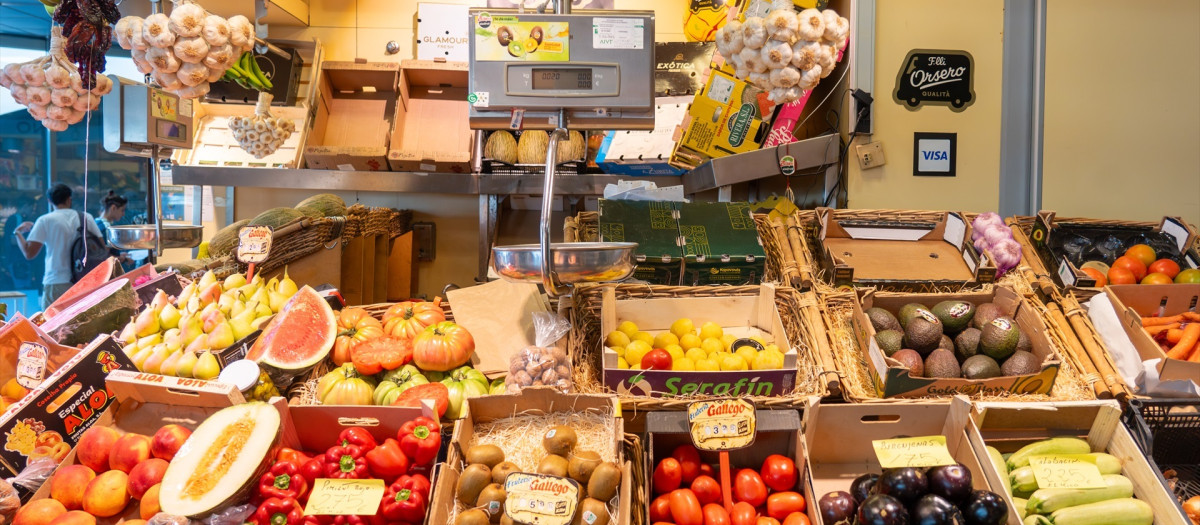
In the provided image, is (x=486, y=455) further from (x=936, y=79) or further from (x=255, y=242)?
(x=936, y=79)

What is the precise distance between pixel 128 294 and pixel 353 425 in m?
1.10

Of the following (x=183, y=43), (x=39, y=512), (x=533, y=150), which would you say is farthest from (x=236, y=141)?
(x=39, y=512)

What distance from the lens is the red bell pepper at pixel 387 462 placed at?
163cm

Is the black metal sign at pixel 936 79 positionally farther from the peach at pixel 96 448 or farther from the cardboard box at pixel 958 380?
the peach at pixel 96 448

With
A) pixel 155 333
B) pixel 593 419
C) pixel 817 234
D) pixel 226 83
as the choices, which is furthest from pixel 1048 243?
pixel 226 83

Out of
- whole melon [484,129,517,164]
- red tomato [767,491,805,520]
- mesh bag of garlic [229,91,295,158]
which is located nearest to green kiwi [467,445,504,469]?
red tomato [767,491,805,520]

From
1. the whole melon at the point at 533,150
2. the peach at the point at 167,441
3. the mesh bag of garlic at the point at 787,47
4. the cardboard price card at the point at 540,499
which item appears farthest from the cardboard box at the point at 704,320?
the whole melon at the point at 533,150

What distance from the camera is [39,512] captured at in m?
1.51

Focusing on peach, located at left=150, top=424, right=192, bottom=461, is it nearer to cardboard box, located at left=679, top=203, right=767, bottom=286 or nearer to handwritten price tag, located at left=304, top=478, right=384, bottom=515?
handwritten price tag, located at left=304, top=478, right=384, bottom=515

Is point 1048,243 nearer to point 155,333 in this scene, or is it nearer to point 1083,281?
point 1083,281

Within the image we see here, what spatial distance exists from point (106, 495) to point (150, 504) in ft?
0.42

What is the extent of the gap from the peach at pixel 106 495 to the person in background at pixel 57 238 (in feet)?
15.0

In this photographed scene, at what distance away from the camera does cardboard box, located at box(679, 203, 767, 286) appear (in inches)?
97.7

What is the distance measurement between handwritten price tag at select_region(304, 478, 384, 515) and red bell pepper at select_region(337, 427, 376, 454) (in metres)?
0.10
